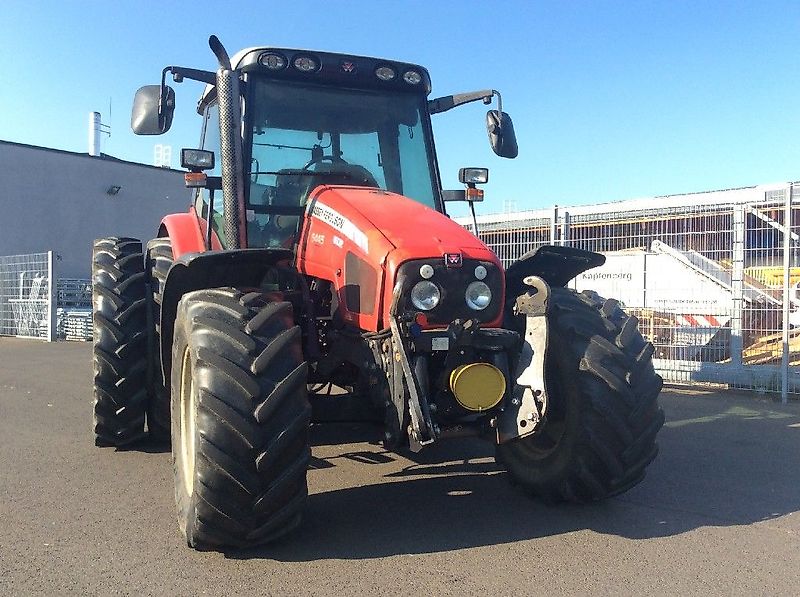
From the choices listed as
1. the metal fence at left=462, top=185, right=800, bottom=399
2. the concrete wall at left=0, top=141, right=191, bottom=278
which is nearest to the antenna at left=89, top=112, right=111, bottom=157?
the concrete wall at left=0, top=141, right=191, bottom=278

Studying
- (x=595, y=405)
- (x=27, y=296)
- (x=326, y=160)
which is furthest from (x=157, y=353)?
(x=27, y=296)

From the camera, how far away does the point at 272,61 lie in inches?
182

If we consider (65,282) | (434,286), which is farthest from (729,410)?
(65,282)

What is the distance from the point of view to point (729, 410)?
7.67 metres

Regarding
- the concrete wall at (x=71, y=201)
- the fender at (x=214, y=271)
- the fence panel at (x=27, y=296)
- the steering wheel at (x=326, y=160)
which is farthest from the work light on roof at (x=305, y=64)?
the concrete wall at (x=71, y=201)

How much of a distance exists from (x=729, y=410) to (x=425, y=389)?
17.6ft

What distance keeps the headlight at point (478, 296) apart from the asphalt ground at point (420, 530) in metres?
1.18

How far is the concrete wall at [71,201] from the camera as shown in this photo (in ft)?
71.7

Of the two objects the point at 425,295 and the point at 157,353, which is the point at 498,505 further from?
the point at 157,353

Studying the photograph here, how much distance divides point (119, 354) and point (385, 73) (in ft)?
9.12

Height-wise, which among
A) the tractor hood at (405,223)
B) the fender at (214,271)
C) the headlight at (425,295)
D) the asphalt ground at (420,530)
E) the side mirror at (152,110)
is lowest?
the asphalt ground at (420,530)

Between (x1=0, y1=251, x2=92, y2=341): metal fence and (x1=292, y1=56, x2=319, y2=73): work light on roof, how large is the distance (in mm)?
13423

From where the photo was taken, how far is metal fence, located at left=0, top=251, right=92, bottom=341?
658 inches

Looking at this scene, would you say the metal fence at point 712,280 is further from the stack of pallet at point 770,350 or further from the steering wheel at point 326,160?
the steering wheel at point 326,160
